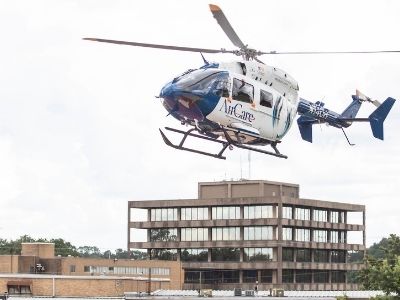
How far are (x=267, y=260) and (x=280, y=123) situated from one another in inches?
3830

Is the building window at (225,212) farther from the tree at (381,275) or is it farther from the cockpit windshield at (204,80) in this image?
the cockpit windshield at (204,80)

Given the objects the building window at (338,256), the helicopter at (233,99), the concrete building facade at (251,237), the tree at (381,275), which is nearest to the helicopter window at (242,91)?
the helicopter at (233,99)

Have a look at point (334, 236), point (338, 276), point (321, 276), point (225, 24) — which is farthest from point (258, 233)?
point (225, 24)

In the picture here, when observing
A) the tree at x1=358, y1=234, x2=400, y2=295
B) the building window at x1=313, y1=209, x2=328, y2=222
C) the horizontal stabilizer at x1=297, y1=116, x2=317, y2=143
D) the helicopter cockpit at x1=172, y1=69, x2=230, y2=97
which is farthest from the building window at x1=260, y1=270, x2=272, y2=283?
the helicopter cockpit at x1=172, y1=69, x2=230, y2=97

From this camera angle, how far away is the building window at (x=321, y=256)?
533 ft

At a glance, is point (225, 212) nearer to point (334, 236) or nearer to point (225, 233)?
point (225, 233)

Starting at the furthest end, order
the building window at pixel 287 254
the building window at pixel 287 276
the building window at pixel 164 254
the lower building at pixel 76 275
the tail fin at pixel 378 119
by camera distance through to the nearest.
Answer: the building window at pixel 164 254 → the building window at pixel 287 254 → the building window at pixel 287 276 → the lower building at pixel 76 275 → the tail fin at pixel 378 119

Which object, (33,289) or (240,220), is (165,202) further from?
(33,289)

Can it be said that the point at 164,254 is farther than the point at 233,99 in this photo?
Yes

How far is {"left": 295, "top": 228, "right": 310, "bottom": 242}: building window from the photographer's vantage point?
522 feet

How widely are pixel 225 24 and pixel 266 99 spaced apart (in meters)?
7.15

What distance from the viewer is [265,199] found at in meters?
156

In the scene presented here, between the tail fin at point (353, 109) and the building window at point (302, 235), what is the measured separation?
85782 millimetres

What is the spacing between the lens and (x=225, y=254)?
159 m
